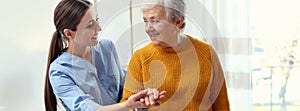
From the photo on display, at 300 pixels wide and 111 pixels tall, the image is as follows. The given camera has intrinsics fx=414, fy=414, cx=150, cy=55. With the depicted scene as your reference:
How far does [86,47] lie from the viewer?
1074 mm

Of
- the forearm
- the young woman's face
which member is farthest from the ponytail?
the forearm

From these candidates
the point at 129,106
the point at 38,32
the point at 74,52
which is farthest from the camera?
the point at 38,32

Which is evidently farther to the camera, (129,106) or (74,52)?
(74,52)

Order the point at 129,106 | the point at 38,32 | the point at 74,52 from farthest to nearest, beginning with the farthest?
the point at 38,32
the point at 74,52
the point at 129,106

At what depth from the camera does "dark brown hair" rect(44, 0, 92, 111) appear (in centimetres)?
106

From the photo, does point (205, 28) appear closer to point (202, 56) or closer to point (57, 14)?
point (202, 56)

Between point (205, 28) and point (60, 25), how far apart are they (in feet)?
1.26

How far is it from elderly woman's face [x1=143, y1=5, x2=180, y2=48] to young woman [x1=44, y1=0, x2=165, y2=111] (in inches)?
5.6

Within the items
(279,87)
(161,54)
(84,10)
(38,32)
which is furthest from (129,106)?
(279,87)

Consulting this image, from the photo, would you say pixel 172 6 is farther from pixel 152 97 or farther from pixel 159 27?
pixel 152 97

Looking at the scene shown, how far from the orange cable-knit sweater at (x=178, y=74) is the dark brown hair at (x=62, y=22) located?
0.18 metres

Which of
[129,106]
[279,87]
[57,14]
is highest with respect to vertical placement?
[57,14]

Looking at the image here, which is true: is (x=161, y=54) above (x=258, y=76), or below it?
above

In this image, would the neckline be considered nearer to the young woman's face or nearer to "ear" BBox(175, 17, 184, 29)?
"ear" BBox(175, 17, 184, 29)
